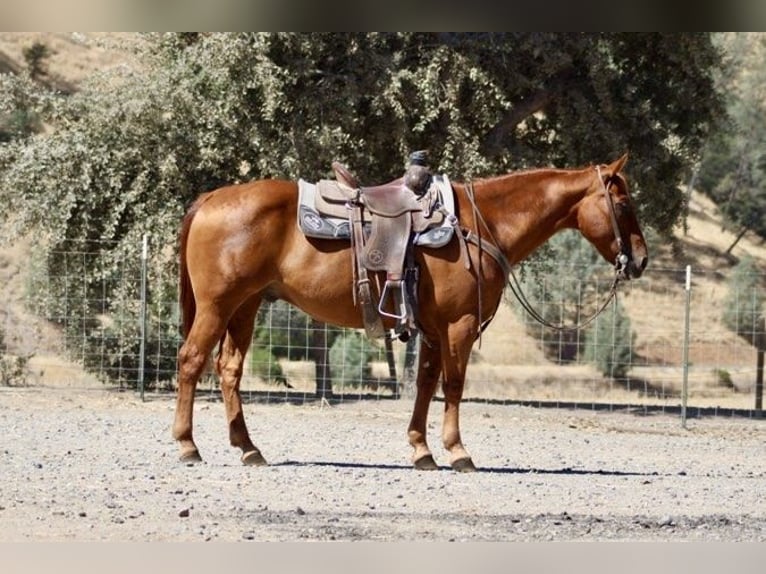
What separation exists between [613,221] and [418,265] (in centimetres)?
148

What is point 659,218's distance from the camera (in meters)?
19.0

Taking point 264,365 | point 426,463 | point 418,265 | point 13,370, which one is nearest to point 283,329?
A: point 264,365

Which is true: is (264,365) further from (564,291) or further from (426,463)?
(426,463)

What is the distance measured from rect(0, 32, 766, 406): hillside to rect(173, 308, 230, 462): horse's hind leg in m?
7.55

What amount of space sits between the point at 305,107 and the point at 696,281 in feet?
82.1

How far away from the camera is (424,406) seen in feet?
34.3

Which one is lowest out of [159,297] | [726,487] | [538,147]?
[726,487]

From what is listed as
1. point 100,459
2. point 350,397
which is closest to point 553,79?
point 350,397

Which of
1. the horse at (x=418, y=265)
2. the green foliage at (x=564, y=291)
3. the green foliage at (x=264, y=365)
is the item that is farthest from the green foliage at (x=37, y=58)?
the horse at (x=418, y=265)

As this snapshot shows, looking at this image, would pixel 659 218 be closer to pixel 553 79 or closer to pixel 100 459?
pixel 553 79

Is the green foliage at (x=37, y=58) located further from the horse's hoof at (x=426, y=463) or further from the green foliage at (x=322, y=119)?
the horse's hoof at (x=426, y=463)

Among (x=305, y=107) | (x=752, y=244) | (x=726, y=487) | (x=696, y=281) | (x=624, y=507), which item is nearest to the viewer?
(x=624, y=507)

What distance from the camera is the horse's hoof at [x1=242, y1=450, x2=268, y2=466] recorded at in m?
10.3

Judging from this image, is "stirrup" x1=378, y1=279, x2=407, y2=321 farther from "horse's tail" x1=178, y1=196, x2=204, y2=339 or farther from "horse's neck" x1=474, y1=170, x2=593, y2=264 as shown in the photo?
"horse's tail" x1=178, y1=196, x2=204, y2=339
